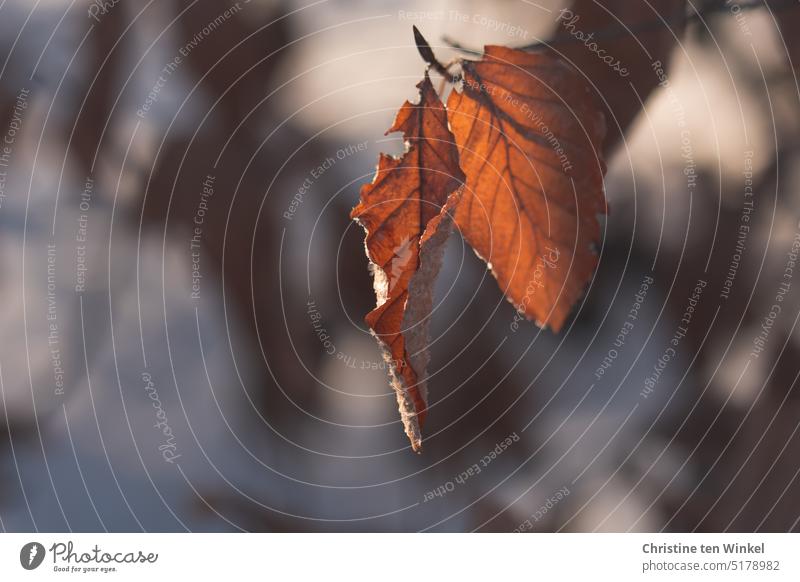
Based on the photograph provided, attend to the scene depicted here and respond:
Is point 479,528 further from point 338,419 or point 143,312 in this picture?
point 143,312
